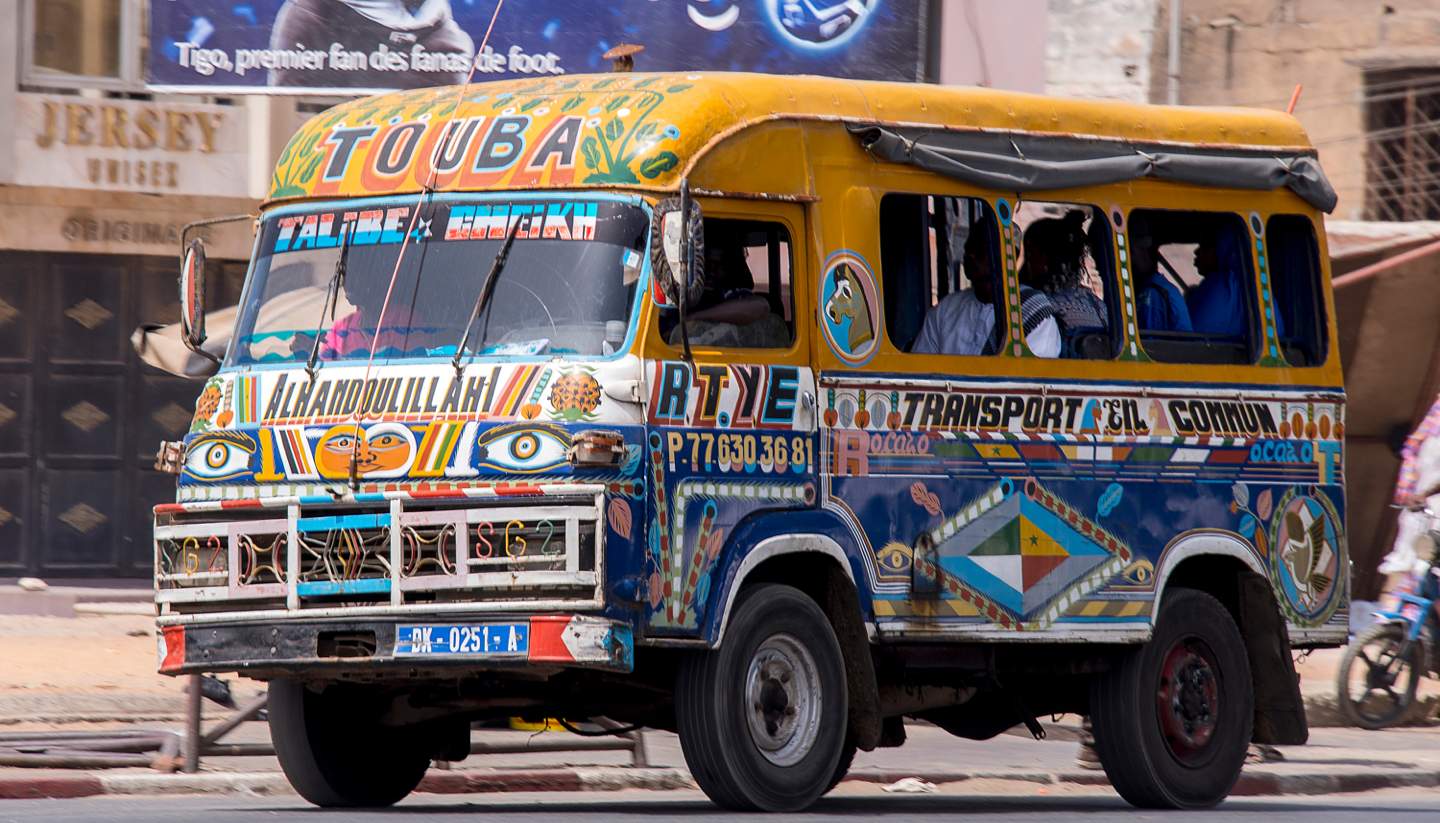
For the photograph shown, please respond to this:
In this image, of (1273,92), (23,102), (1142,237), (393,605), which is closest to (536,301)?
(393,605)

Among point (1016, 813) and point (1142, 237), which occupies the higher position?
point (1142, 237)

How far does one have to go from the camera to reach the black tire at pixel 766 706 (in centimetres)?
923

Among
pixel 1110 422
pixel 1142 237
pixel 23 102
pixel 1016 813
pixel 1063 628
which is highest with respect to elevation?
pixel 23 102

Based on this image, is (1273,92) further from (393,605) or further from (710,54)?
(393,605)

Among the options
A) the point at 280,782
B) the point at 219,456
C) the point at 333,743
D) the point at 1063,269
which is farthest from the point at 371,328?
the point at 1063,269

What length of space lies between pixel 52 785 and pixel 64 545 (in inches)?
351

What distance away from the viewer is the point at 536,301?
30.4 feet

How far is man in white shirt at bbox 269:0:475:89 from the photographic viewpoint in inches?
Answer: 701

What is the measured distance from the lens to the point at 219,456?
31.3 feet

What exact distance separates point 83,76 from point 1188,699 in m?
11.0

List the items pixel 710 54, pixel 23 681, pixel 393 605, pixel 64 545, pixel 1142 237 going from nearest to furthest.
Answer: pixel 393 605 → pixel 1142 237 → pixel 23 681 → pixel 710 54 → pixel 64 545

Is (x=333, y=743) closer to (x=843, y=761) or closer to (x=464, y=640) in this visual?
(x=464, y=640)

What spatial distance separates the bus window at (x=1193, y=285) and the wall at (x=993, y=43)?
313 inches

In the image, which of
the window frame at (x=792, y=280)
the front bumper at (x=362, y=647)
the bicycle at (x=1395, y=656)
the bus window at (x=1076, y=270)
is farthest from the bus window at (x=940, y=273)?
the bicycle at (x=1395, y=656)
